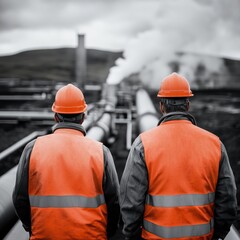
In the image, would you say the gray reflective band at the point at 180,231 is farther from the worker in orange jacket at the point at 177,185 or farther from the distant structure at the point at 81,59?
the distant structure at the point at 81,59

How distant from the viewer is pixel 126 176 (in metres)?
2.52

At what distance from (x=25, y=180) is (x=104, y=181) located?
521mm

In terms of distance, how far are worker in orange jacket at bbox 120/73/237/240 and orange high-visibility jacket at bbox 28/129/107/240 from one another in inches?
8.9

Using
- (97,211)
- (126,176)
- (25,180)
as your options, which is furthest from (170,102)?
(25,180)

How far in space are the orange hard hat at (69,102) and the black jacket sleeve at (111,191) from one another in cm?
35

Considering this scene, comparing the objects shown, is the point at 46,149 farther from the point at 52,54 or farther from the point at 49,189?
the point at 52,54

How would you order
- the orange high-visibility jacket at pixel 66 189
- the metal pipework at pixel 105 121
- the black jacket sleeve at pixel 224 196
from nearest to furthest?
the orange high-visibility jacket at pixel 66 189
the black jacket sleeve at pixel 224 196
the metal pipework at pixel 105 121

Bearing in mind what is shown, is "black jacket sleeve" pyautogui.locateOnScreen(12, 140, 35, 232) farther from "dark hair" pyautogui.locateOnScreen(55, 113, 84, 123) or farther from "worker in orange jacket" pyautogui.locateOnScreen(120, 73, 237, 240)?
"worker in orange jacket" pyautogui.locateOnScreen(120, 73, 237, 240)

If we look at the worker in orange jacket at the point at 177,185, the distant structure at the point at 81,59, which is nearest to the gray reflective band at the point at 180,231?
the worker in orange jacket at the point at 177,185

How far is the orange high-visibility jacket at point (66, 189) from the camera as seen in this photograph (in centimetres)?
235

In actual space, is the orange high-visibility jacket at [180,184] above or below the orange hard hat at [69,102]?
below

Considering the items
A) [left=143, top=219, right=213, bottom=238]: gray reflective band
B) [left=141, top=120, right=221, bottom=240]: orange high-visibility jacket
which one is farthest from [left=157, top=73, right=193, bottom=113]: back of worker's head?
[left=143, top=219, right=213, bottom=238]: gray reflective band

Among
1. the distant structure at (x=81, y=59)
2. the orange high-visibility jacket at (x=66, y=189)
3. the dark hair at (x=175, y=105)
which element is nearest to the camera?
the orange high-visibility jacket at (x=66, y=189)

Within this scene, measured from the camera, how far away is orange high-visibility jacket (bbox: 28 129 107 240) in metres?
2.35
